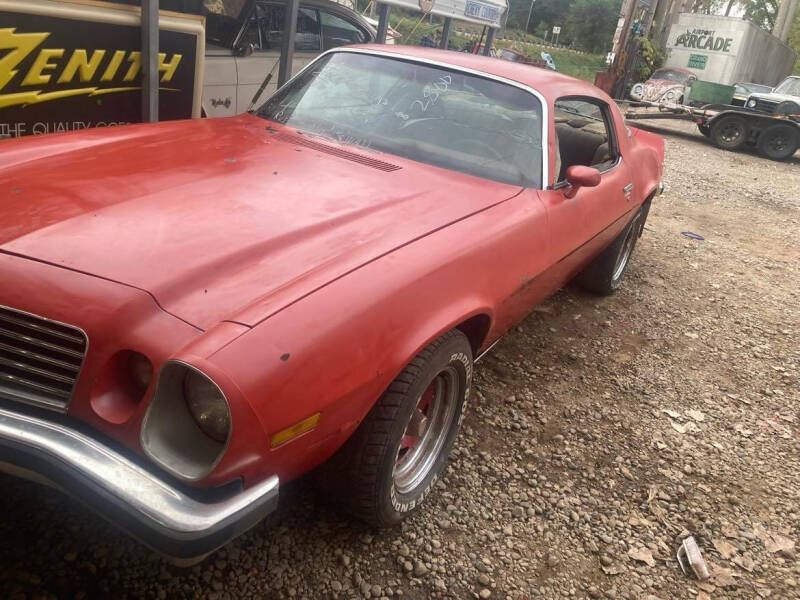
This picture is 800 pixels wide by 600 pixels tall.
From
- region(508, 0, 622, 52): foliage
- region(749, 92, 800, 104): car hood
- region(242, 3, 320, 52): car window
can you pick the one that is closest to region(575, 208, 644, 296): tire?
region(242, 3, 320, 52): car window

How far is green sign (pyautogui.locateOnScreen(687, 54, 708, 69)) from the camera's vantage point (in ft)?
71.8

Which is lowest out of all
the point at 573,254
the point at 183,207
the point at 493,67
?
the point at 573,254

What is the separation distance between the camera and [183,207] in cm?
206

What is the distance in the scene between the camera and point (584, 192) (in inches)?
124

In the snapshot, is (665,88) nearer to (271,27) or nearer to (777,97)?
(777,97)

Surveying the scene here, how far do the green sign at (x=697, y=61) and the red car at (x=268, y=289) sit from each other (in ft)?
73.0

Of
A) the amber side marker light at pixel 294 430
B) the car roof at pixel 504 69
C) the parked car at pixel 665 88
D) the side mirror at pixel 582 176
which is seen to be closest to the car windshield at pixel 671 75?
the parked car at pixel 665 88

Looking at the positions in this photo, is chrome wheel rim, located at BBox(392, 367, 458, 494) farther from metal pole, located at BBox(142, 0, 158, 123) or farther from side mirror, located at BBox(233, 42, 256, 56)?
side mirror, located at BBox(233, 42, 256, 56)

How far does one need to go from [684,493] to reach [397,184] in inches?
68.2

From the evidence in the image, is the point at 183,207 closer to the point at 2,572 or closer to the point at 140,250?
the point at 140,250

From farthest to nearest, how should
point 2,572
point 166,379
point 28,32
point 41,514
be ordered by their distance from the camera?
point 28,32 < point 41,514 < point 2,572 < point 166,379

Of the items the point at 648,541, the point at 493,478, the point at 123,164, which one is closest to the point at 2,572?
the point at 123,164

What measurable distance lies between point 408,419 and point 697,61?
24.1m

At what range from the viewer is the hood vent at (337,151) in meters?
2.69
